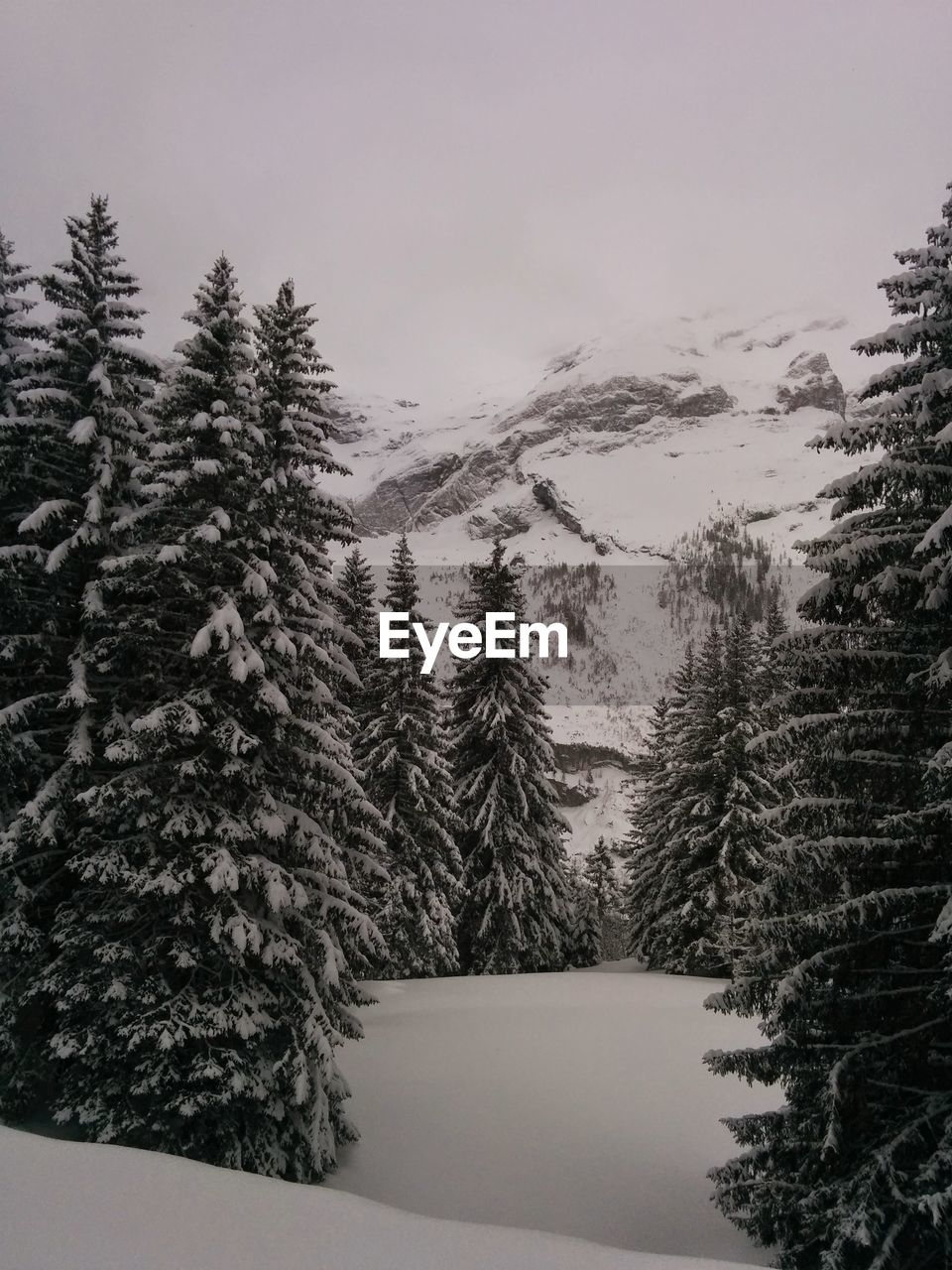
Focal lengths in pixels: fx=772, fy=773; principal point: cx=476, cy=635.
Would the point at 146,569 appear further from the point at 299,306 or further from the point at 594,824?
the point at 594,824

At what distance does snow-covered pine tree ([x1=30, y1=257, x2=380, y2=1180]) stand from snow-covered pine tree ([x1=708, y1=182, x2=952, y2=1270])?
17.6 feet

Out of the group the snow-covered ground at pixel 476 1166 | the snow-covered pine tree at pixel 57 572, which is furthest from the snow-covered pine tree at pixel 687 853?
the snow-covered pine tree at pixel 57 572

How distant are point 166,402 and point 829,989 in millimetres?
10590

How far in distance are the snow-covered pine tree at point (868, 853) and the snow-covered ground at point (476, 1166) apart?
1574mm

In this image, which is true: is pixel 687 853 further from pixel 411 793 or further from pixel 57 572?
pixel 57 572

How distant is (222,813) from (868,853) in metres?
7.44

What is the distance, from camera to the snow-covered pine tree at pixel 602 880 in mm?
49938

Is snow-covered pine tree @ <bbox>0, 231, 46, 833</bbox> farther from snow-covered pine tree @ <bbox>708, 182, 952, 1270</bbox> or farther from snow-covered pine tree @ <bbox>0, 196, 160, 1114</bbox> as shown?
snow-covered pine tree @ <bbox>708, 182, 952, 1270</bbox>

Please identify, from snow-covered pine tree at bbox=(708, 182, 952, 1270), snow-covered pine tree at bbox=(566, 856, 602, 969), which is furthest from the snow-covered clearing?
snow-covered pine tree at bbox=(566, 856, 602, 969)

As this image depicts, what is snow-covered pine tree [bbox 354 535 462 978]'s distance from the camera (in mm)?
21438

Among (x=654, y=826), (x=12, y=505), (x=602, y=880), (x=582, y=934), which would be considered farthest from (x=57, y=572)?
(x=602, y=880)

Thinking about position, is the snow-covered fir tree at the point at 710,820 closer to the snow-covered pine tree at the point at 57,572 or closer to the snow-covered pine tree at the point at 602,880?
the snow-covered pine tree at the point at 57,572

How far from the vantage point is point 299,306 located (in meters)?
11.6

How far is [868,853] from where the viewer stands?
22.8 feet
